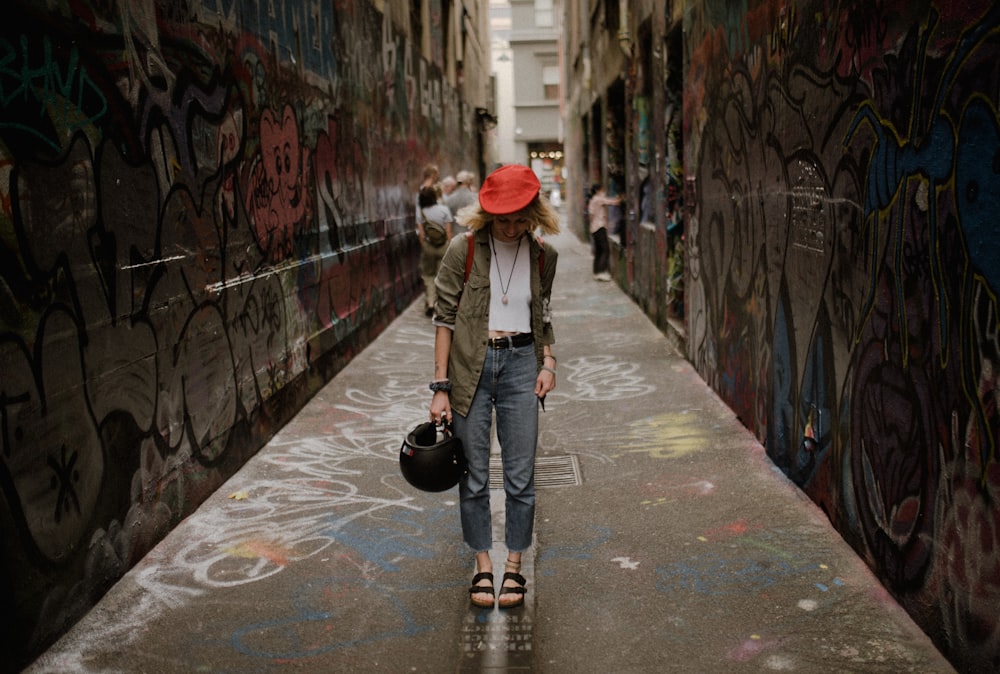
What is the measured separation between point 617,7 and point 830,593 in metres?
13.7

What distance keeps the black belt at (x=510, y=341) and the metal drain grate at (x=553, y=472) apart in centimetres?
189

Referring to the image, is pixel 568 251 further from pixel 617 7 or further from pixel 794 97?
pixel 794 97

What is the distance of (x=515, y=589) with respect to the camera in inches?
156

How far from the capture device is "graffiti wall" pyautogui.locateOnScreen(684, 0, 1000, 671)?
305 cm

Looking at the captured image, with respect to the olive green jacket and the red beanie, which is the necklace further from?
the red beanie

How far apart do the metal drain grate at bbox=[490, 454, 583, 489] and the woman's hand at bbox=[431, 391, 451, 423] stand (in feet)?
5.92

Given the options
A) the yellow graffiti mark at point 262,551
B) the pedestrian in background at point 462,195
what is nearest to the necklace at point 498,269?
the yellow graffiti mark at point 262,551

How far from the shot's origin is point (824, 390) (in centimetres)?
477

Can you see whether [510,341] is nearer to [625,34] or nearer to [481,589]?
[481,589]

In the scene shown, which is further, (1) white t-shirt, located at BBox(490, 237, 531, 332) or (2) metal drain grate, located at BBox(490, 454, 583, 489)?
(2) metal drain grate, located at BBox(490, 454, 583, 489)

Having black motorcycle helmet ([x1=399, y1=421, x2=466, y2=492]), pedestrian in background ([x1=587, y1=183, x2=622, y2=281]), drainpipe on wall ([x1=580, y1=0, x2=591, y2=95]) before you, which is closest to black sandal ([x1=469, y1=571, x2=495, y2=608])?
black motorcycle helmet ([x1=399, y1=421, x2=466, y2=492])

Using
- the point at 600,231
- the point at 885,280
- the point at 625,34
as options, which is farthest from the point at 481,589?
the point at 600,231

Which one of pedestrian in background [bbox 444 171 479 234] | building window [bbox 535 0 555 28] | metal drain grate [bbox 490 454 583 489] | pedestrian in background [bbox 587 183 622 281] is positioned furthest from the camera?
building window [bbox 535 0 555 28]

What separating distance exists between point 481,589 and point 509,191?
5.65 ft
